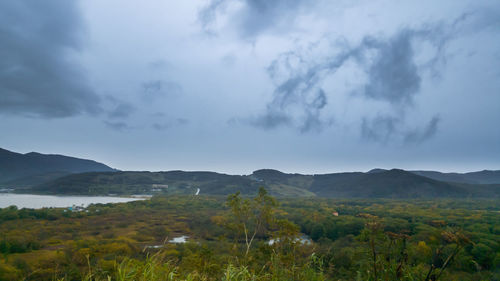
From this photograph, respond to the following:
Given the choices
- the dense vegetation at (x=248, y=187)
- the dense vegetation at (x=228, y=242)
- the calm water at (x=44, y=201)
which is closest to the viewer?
the dense vegetation at (x=228, y=242)

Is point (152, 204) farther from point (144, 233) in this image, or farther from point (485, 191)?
point (485, 191)

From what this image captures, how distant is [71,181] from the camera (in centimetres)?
17012

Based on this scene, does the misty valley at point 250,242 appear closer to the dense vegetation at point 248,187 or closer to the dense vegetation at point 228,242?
the dense vegetation at point 228,242

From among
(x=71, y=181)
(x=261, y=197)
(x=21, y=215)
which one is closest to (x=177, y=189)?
(x=71, y=181)

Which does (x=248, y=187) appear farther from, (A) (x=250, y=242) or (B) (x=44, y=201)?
(A) (x=250, y=242)

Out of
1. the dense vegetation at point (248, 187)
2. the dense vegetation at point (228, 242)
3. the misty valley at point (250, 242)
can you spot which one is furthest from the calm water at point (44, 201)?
the dense vegetation at point (248, 187)

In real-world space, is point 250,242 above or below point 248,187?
above

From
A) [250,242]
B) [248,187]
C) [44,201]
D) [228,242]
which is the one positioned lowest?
[44,201]

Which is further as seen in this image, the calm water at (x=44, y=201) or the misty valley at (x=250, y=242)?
the calm water at (x=44, y=201)

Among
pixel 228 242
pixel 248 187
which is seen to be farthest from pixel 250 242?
pixel 248 187

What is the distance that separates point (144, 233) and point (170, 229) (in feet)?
23.0

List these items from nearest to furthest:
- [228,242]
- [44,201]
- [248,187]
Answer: [228,242] < [44,201] < [248,187]

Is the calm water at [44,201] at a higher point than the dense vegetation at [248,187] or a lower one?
lower

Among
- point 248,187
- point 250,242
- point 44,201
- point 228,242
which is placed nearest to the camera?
point 250,242
